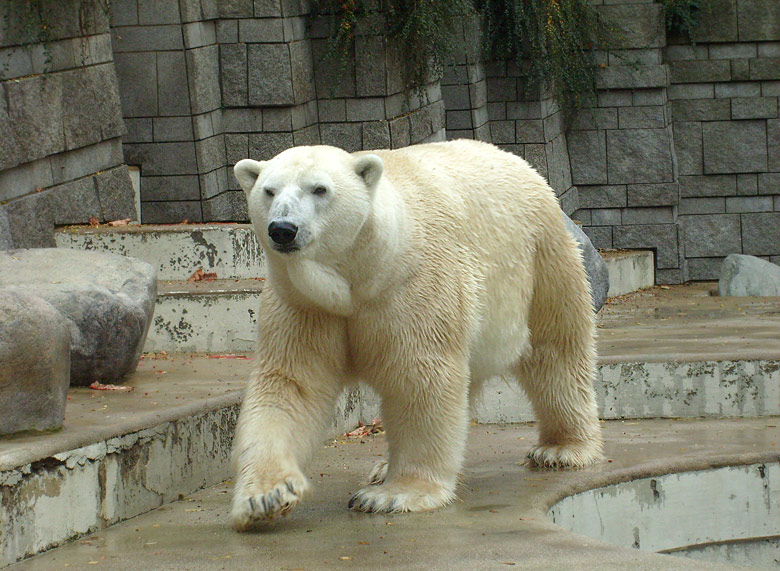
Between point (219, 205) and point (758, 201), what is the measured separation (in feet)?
19.9

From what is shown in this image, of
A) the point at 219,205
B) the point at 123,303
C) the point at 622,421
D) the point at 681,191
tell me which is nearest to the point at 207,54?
the point at 219,205

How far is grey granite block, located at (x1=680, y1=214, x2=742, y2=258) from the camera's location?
11.3 meters

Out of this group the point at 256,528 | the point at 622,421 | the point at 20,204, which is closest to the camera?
the point at 256,528

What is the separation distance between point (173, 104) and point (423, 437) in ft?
13.2

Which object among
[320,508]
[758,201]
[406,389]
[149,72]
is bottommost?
[758,201]

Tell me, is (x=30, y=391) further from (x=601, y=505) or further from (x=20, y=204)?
(x=20, y=204)

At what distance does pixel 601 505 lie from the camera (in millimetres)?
3971

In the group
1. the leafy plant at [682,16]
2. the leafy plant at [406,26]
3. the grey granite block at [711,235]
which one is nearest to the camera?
the leafy plant at [406,26]

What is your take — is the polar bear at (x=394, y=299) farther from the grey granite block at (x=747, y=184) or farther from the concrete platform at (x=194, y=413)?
the grey granite block at (x=747, y=184)

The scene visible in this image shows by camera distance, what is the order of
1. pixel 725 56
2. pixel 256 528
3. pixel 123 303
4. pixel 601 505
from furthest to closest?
pixel 725 56
pixel 123 303
pixel 601 505
pixel 256 528

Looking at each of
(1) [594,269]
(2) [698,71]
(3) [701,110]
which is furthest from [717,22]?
(1) [594,269]

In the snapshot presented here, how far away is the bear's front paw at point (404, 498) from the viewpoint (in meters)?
3.46

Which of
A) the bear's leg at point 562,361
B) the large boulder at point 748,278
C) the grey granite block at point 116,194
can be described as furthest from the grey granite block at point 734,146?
the bear's leg at point 562,361

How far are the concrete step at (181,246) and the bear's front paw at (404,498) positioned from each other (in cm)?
274
